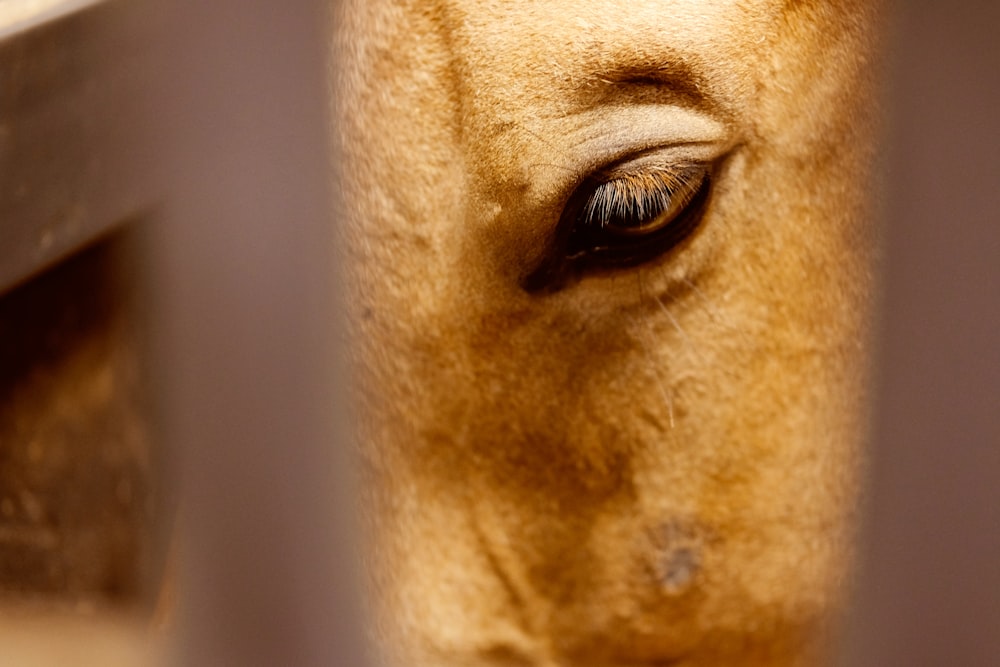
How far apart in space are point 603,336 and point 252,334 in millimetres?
373

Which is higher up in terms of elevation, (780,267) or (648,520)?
(780,267)

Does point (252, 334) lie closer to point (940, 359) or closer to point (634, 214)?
point (634, 214)

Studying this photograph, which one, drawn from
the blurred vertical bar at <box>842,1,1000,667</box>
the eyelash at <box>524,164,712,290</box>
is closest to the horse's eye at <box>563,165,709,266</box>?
the eyelash at <box>524,164,712,290</box>

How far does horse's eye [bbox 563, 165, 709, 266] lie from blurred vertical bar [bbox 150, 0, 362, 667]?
24cm

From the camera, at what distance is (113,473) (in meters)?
0.96

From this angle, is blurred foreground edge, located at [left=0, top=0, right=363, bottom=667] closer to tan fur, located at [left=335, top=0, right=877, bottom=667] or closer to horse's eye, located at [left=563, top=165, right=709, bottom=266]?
tan fur, located at [left=335, top=0, right=877, bottom=667]

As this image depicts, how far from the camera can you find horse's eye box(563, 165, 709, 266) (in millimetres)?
800

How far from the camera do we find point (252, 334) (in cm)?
64

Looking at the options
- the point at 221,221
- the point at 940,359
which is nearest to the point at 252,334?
the point at 221,221

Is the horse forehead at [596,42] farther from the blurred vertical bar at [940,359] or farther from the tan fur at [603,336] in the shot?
the blurred vertical bar at [940,359]

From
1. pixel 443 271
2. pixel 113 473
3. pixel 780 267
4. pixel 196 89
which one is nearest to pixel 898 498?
pixel 780 267

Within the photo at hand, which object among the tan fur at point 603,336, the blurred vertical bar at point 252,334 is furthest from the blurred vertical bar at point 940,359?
the blurred vertical bar at point 252,334

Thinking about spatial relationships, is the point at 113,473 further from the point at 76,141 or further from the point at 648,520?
the point at 648,520

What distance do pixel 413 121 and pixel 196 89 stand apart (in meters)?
0.27
